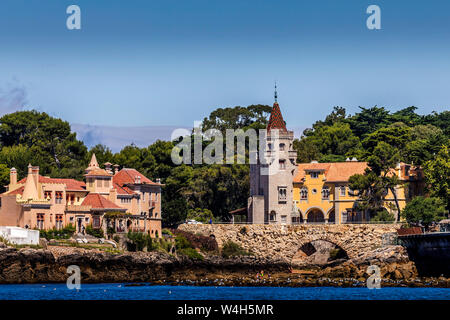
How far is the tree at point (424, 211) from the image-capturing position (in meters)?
91.2

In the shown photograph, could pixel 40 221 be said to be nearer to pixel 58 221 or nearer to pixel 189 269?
pixel 58 221

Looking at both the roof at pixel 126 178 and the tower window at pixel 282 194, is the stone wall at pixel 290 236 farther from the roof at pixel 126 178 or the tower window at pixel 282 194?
the roof at pixel 126 178

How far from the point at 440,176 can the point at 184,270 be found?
27.2 metres

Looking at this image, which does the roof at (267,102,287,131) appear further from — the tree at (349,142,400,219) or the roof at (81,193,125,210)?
the roof at (81,193,125,210)

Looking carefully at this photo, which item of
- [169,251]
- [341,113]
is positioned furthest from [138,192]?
[341,113]

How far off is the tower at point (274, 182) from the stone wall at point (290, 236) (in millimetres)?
3957

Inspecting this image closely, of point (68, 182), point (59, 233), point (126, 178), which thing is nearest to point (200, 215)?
point (126, 178)

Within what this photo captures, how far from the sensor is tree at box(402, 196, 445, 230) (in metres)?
91.2

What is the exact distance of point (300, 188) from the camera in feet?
342

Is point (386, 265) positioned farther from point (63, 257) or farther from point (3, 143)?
point (3, 143)

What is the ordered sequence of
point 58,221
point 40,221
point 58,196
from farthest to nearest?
point 58,196 → point 58,221 → point 40,221

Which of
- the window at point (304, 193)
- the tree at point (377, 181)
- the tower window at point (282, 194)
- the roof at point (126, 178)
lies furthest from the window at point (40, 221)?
the tree at point (377, 181)
